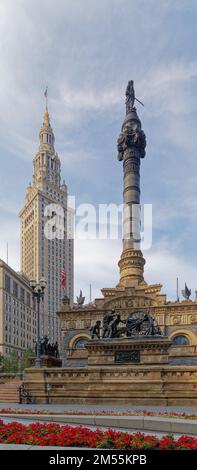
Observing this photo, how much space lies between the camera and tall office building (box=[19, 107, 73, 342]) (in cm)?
14938


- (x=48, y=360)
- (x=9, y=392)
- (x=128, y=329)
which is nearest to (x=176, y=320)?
(x=48, y=360)

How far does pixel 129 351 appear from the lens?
29797mm

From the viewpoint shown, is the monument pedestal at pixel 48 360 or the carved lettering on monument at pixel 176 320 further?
the carved lettering on monument at pixel 176 320

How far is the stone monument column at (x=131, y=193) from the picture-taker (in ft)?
178

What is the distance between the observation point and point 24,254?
15750cm

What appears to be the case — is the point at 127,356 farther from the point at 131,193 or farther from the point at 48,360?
the point at 131,193

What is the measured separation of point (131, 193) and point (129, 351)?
1184 inches

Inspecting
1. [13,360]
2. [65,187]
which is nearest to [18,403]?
[13,360]

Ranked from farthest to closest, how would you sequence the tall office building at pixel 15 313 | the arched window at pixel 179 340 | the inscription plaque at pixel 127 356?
1. the tall office building at pixel 15 313
2. the arched window at pixel 179 340
3. the inscription plaque at pixel 127 356

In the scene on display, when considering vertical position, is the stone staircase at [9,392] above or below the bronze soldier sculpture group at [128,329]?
below

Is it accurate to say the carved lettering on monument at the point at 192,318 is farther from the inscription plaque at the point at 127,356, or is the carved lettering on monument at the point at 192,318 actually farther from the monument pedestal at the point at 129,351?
the inscription plaque at the point at 127,356

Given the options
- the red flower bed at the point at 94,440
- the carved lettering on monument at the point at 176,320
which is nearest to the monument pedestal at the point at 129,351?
the carved lettering on monument at the point at 176,320

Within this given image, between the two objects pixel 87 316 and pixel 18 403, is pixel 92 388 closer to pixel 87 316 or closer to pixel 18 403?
pixel 18 403
